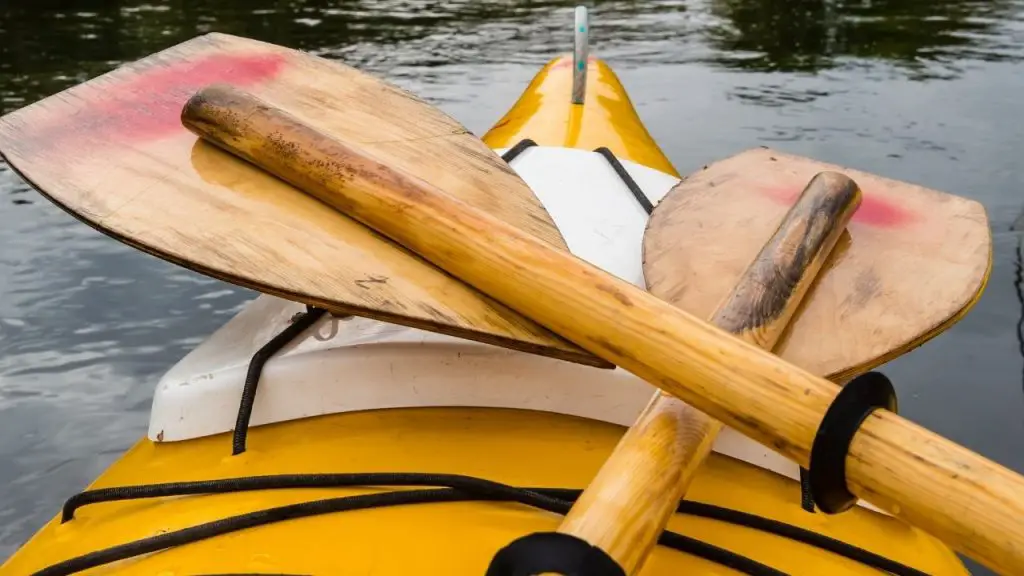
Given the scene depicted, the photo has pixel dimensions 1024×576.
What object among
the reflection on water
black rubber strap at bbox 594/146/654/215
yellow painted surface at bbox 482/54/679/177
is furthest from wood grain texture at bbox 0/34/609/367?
the reflection on water

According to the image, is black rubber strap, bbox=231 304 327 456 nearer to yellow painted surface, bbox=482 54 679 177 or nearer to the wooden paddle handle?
the wooden paddle handle

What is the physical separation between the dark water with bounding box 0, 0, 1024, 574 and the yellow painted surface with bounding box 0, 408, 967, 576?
1.04m

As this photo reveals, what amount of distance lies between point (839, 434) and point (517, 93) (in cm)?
421

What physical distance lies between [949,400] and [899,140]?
204 centimetres

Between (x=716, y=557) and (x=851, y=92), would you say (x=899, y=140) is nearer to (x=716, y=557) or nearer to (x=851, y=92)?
(x=851, y=92)

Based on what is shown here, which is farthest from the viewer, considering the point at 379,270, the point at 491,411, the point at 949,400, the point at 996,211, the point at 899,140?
the point at 899,140

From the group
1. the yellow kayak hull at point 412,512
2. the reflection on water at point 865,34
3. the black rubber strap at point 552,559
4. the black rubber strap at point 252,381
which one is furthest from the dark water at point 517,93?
the black rubber strap at point 552,559

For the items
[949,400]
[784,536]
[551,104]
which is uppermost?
[551,104]

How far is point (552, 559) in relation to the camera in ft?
2.52

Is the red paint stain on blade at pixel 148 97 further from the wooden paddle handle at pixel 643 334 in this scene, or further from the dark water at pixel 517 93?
the dark water at pixel 517 93

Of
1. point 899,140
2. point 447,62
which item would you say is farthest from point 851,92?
point 447,62

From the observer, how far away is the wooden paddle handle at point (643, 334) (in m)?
0.81

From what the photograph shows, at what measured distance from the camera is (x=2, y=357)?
8.84 feet

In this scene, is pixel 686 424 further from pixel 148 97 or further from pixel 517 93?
pixel 517 93
